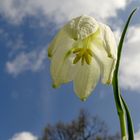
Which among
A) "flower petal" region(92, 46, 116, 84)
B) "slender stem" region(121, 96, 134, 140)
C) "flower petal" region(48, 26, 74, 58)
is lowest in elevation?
"slender stem" region(121, 96, 134, 140)

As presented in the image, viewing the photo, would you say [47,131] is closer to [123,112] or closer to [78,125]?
[78,125]

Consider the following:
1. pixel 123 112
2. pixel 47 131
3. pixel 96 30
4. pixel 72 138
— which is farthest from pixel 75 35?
pixel 47 131

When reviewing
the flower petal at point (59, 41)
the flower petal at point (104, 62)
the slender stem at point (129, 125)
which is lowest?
the slender stem at point (129, 125)

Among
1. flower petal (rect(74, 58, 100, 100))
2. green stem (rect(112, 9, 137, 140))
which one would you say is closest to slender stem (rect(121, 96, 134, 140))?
green stem (rect(112, 9, 137, 140))

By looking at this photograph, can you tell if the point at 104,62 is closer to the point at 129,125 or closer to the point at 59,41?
the point at 59,41

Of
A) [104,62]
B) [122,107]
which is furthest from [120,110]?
[104,62]

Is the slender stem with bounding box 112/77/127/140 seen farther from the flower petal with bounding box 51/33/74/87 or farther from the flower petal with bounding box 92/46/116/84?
the flower petal with bounding box 51/33/74/87

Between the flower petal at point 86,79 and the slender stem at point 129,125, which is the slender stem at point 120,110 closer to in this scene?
the slender stem at point 129,125

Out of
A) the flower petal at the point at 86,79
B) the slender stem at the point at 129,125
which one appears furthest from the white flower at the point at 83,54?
the slender stem at the point at 129,125
